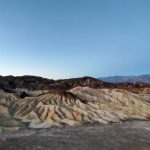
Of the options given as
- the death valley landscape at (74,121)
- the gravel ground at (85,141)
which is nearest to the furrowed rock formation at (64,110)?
the death valley landscape at (74,121)

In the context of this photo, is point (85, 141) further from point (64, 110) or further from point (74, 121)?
point (64, 110)

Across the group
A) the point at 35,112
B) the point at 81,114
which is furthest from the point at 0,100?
the point at 81,114

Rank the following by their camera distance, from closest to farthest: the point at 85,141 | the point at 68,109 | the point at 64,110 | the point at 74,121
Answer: the point at 85,141 → the point at 74,121 → the point at 64,110 → the point at 68,109

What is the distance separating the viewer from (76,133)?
2939 cm

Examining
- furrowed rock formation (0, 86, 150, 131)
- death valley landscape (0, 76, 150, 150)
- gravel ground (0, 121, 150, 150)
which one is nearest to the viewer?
gravel ground (0, 121, 150, 150)

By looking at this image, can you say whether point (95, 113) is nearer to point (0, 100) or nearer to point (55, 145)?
point (0, 100)

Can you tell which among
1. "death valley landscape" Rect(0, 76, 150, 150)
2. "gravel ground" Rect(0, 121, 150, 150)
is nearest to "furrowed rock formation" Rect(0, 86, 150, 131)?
"death valley landscape" Rect(0, 76, 150, 150)

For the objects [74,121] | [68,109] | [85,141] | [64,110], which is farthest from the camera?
[68,109]

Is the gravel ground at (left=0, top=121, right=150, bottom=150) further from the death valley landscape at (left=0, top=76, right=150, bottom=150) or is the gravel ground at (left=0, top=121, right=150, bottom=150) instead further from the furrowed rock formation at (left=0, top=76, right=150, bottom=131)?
the furrowed rock formation at (left=0, top=76, right=150, bottom=131)

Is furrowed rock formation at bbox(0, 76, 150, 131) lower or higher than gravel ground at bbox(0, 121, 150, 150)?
higher

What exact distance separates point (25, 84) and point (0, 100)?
4400 cm

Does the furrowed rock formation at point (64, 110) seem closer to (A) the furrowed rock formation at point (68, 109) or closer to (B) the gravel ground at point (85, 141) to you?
(A) the furrowed rock formation at point (68, 109)

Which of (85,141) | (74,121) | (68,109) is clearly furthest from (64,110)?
(85,141)

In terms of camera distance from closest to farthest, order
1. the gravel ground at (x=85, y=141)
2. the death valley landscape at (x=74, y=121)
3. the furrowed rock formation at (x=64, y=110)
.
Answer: the gravel ground at (x=85, y=141) → the death valley landscape at (x=74, y=121) → the furrowed rock formation at (x=64, y=110)
